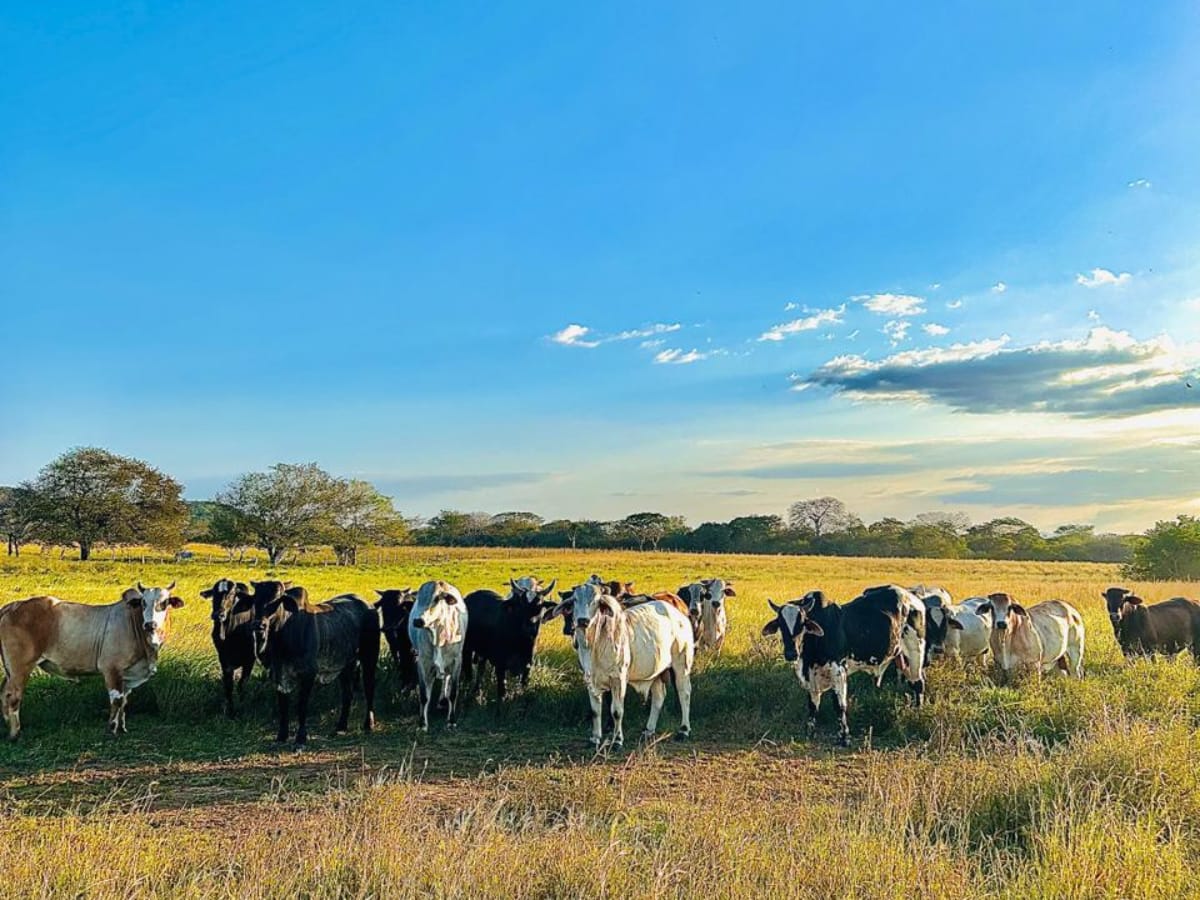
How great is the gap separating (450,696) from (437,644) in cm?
71

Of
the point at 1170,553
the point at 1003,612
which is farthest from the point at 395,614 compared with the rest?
the point at 1170,553

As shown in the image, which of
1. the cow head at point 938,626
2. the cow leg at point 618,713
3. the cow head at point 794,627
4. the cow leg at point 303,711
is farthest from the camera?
the cow head at point 938,626

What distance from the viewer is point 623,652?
10.4 meters

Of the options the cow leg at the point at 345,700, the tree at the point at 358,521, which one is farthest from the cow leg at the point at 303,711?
the tree at the point at 358,521

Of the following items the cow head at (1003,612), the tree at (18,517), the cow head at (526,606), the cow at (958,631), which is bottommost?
the cow at (958,631)

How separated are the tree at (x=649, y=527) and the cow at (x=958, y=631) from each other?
67.7 m

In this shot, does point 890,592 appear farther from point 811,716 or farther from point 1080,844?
point 1080,844

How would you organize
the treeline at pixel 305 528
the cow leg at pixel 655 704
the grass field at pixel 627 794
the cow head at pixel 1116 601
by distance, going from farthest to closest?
the treeline at pixel 305 528
the cow head at pixel 1116 601
the cow leg at pixel 655 704
the grass field at pixel 627 794

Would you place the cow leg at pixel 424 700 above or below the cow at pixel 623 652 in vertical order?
below

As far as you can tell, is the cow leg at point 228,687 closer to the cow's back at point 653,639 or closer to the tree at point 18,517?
the cow's back at point 653,639

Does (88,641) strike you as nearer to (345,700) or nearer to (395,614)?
(345,700)

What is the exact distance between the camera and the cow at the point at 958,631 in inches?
501

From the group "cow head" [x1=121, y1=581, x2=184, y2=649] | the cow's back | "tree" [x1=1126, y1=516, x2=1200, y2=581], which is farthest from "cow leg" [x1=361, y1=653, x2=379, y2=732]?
"tree" [x1=1126, y1=516, x2=1200, y2=581]

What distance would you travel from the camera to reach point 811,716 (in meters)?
11.1
